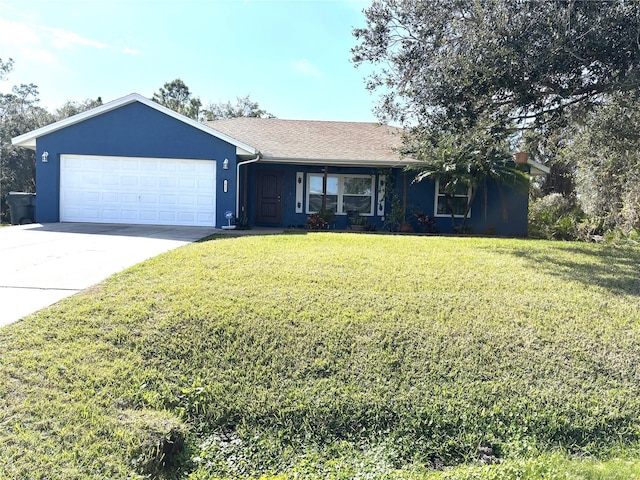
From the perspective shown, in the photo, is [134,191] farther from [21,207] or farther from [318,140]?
[318,140]

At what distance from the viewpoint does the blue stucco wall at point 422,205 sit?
15227 millimetres

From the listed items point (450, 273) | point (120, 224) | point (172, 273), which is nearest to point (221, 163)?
point (120, 224)

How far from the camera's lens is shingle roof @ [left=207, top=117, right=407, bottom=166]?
46.4ft

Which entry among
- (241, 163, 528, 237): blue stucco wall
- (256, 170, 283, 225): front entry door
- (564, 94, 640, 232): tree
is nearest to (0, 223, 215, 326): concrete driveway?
(256, 170, 283, 225): front entry door

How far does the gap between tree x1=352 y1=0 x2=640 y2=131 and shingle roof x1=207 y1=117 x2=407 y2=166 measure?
A: 3493 millimetres

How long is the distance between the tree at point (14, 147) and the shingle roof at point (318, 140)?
12.0m

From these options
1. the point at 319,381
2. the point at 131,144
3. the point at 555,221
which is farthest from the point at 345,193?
the point at 319,381

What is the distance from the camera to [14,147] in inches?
887

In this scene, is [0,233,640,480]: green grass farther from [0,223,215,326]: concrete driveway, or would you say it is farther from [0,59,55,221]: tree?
[0,59,55,221]: tree

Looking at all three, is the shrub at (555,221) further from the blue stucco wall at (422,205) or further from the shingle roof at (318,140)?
the shingle roof at (318,140)

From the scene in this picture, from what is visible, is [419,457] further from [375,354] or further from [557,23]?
[557,23]

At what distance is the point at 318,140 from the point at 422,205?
14.6 feet

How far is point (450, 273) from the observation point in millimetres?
6664

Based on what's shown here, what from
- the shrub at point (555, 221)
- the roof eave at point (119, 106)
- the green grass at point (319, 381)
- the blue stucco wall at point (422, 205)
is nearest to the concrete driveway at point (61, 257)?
the green grass at point (319, 381)
